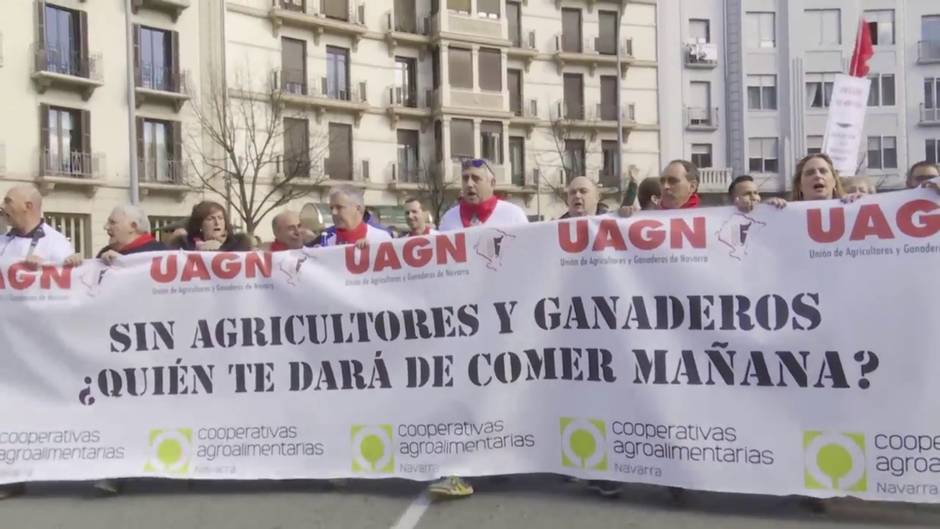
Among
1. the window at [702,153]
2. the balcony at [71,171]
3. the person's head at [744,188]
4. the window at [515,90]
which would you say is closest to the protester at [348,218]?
the person's head at [744,188]

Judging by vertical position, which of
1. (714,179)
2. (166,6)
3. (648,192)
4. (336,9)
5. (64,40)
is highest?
(336,9)

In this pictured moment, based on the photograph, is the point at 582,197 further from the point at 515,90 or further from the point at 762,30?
the point at 762,30

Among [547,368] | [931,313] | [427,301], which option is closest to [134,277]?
[427,301]

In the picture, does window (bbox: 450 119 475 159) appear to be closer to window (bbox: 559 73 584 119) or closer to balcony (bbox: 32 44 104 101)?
window (bbox: 559 73 584 119)

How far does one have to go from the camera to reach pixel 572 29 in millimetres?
44094

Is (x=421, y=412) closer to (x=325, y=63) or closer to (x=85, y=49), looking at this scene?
(x=85, y=49)

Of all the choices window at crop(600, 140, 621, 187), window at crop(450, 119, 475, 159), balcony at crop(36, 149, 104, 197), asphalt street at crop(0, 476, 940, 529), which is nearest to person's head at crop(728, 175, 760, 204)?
asphalt street at crop(0, 476, 940, 529)

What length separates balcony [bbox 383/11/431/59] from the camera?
38.6 meters

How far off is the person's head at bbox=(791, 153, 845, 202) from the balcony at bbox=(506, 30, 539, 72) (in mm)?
37462

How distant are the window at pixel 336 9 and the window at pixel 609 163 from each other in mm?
14425

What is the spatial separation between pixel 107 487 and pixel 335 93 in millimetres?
33351

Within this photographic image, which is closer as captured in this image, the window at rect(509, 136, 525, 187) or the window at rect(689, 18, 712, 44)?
the window at rect(509, 136, 525, 187)

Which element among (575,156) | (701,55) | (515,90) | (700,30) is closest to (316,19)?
(515,90)

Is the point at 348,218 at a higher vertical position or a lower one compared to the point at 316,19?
lower
